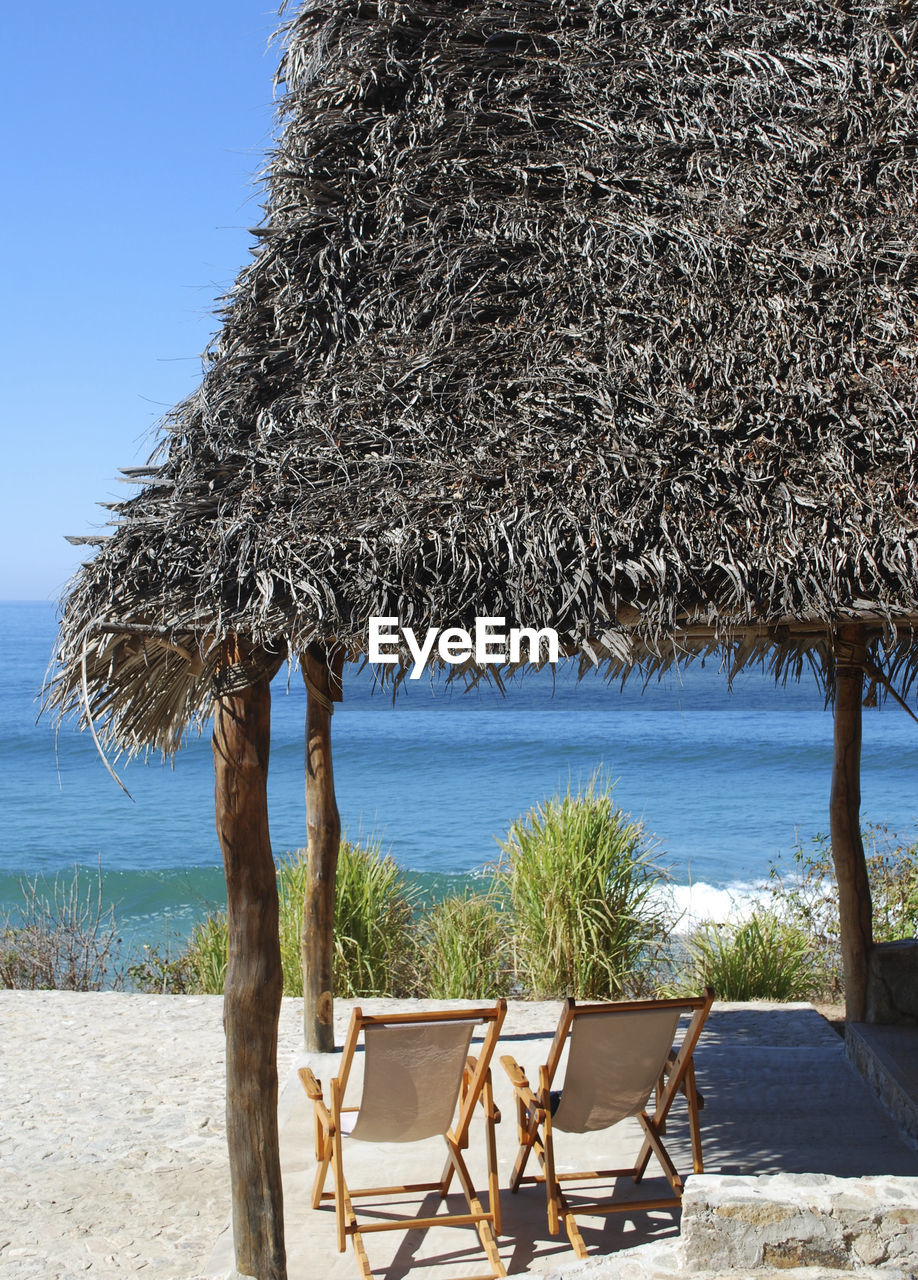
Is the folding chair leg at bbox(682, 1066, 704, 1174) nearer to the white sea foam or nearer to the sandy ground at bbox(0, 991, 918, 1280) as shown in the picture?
the sandy ground at bbox(0, 991, 918, 1280)

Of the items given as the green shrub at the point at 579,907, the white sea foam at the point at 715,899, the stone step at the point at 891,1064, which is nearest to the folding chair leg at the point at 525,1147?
the stone step at the point at 891,1064

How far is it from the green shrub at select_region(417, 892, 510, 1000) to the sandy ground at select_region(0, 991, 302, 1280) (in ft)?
3.01

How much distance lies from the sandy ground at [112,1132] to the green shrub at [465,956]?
3.01ft

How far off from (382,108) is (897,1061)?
4314 mm

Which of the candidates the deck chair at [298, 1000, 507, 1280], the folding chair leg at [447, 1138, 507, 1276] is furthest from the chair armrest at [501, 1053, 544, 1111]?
the folding chair leg at [447, 1138, 507, 1276]

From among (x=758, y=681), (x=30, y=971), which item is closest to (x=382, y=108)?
(x=30, y=971)

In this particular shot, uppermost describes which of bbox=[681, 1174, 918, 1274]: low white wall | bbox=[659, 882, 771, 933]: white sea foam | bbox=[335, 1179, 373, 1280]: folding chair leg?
bbox=[681, 1174, 918, 1274]: low white wall

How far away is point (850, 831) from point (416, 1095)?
113 inches

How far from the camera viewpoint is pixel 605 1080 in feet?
10.9

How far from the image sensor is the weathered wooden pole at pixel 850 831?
16.5 ft

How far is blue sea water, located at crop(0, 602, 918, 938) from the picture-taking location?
15.5 meters

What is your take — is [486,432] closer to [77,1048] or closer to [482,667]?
[482,667]

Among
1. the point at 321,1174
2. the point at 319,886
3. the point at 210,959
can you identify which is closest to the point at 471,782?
the point at 210,959

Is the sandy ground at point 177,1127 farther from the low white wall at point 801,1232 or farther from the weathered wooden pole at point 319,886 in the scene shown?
the low white wall at point 801,1232
